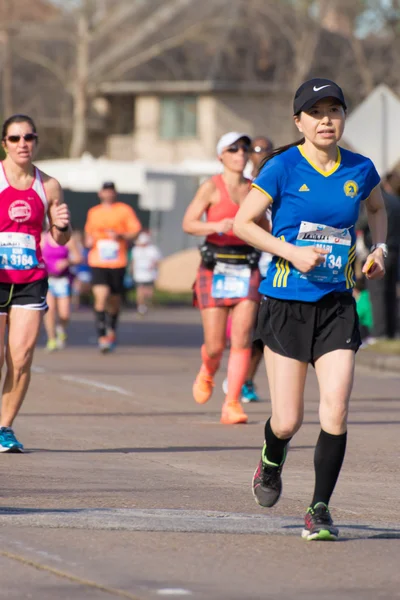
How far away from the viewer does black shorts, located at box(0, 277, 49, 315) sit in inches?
350

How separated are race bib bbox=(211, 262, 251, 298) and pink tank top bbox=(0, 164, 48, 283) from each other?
85.8 inches

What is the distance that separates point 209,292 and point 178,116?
4820 centimetres

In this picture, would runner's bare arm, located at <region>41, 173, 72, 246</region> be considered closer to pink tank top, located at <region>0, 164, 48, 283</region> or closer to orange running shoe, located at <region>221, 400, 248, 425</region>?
pink tank top, located at <region>0, 164, 48, 283</region>

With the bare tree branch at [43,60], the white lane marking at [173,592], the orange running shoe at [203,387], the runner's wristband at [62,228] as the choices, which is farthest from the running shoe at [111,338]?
the bare tree branch at [43,60]

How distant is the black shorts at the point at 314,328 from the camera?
628cm

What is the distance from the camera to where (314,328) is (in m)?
6.31

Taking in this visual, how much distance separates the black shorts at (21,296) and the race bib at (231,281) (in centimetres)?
223

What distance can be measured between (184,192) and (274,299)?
35.1 meters

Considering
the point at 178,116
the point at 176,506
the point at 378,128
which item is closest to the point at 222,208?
the point at 176,506

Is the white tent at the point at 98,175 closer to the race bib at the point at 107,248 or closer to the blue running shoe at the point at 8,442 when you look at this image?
the race bib at the point at 107,248

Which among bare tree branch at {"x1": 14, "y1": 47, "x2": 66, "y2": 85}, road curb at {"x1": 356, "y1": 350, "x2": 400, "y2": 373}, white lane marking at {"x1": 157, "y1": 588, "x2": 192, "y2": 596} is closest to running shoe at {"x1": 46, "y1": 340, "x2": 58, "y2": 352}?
road curb at {"x1": 356, "y1": 350, "x2": 400, "y2": 373}

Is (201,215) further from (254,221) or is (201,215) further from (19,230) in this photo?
(254,221)

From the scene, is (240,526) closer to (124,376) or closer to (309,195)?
(309,195)

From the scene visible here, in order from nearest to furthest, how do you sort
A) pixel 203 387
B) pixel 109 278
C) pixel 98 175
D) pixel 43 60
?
pixel 203 387 → pixel 109 278 → pixel 98 175 → pixel 43 60
